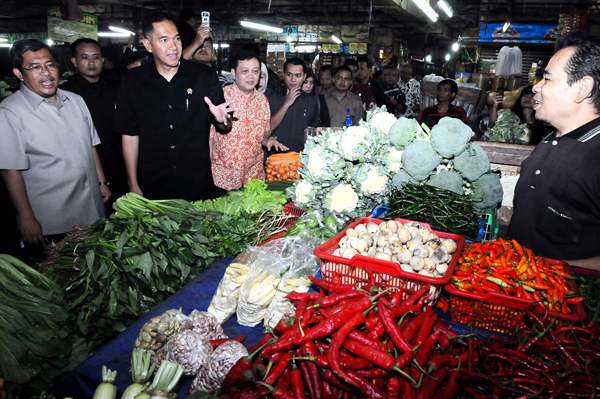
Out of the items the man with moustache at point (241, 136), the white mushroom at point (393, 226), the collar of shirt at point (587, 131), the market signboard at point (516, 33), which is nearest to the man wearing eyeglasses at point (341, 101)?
the man with moustache at point (241, 136)

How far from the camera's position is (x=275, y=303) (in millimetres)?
1965

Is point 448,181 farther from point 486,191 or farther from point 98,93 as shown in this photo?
point 98,93

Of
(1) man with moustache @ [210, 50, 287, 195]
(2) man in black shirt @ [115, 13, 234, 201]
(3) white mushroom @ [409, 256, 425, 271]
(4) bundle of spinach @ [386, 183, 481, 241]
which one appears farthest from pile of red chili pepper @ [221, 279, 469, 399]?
(1) man with moustache @ [210, 50, 287, 195]

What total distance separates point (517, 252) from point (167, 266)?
2075mm

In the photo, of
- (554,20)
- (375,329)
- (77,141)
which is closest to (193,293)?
(375,329)

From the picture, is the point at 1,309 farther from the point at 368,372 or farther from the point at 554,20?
the point at 554,20

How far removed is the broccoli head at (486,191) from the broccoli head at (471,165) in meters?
0.05

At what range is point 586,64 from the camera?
2.17m

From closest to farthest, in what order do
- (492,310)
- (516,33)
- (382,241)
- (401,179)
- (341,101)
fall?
1. (492,310)
2. (382,241)
3. (401,179)
4. (341,101)
5. (516,33)

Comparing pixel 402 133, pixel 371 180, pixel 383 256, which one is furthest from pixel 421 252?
pixel 402 133

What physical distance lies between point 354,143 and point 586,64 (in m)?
1.43

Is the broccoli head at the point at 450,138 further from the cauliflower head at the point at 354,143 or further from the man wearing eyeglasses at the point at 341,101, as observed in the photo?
the man wearing eyeglasses at the point at 341,101

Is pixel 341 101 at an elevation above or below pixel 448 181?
above

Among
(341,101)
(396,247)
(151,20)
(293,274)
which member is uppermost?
(151,20)
